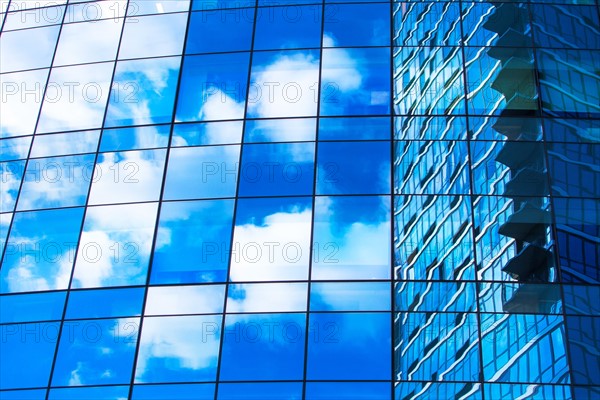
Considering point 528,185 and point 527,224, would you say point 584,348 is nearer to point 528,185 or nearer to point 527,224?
point 527,224

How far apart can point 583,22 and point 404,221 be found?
9.15 metres

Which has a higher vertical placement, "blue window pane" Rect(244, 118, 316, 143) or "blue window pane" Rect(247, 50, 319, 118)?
"blue window pane" Rect(247, 50, 319, 118)

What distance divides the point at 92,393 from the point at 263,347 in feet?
15.3

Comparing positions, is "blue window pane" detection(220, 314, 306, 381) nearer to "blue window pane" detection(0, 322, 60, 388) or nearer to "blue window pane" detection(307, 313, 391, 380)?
"blue window pane" detection(307, 313, 391, 380)

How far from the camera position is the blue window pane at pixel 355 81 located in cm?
2691

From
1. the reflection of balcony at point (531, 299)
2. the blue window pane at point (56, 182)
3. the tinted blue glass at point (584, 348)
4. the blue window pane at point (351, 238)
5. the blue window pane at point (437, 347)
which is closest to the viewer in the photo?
the tinted blue glass at point (584, 348)

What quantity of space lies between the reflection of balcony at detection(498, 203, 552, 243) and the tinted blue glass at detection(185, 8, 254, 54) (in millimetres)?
10038

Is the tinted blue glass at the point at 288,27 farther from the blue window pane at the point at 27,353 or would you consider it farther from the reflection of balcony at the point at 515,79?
the blue window pane at the point at 27,353

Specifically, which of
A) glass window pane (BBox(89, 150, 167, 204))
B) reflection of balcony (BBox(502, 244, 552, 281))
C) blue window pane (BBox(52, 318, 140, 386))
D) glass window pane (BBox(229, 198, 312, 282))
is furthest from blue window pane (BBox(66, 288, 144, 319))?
reflection of balcony (BBox(502, 244, 552, 281))

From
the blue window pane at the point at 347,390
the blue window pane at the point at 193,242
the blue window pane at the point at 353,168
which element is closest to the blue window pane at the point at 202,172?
the blue window pane at the point at 193,242

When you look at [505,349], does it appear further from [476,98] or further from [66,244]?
[66,244]

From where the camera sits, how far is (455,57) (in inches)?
1083

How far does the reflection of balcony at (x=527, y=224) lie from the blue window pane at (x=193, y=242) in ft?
25.4

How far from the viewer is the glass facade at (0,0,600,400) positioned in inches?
914
